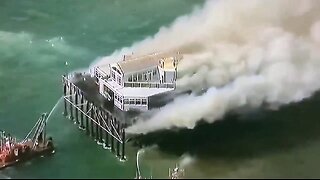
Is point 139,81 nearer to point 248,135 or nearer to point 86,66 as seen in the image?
point 86,66

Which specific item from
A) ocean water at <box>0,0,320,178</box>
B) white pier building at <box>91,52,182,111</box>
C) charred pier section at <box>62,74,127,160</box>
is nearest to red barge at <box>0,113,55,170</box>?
ocean water at <box>0,0,320,178</box>

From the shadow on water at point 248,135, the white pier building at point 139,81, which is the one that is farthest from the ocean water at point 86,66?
the white pier building at point 139,81

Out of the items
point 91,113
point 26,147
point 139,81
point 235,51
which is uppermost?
point 235,51

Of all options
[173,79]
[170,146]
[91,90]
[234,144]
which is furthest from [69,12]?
[234,144]

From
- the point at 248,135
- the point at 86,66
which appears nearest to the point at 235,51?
the point at 248,135

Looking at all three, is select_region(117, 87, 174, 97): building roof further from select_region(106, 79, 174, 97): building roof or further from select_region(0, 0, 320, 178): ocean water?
select_region(0, 0, 320, 178): ocean water

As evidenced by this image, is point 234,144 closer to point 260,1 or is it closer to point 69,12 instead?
point 260,1
